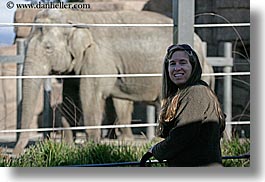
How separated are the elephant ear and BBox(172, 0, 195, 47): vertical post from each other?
8.72ft

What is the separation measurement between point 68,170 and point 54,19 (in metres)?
2.97

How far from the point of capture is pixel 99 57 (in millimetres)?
6121

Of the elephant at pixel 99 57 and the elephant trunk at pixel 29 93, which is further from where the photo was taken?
the elephant at pixel 99 57

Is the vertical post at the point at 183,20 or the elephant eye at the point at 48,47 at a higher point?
the elephant eye at the point at 48,47

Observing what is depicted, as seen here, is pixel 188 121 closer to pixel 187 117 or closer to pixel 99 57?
pixel 187 117

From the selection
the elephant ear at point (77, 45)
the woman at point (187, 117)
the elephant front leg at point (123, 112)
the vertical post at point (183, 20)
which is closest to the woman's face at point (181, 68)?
the woman at point (187, 117)

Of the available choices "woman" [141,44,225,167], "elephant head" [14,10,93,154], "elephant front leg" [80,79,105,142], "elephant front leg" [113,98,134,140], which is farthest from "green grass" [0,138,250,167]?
"elephant front leg" [113,98,134,140]

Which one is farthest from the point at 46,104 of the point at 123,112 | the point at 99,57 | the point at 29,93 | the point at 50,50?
the point at 123,112

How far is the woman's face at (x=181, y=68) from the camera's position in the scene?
2.65 metres

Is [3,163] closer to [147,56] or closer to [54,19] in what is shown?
[54,19]

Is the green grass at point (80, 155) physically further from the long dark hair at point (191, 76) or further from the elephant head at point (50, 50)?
the elephant head at point (50, 50)

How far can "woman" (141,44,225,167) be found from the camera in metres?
2.58

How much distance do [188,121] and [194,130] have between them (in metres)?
0.04

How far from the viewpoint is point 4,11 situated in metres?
4.62
